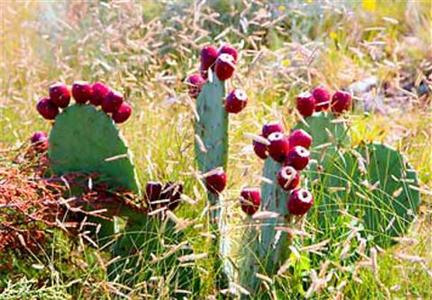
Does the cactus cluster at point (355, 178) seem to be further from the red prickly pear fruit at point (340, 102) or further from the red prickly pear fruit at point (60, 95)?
the red prickly pear fruit at point (60, 95)

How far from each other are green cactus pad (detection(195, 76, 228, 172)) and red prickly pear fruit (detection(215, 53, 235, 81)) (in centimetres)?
4

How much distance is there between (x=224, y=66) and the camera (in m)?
2.71

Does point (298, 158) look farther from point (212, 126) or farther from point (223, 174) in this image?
point (212, 126)

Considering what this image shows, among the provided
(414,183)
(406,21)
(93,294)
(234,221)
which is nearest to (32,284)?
(93,294)

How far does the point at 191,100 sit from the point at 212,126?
97 millimetres

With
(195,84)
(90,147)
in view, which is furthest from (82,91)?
(195,84)

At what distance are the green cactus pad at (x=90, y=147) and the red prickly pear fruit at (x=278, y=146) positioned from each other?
551mm

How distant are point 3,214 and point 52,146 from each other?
376mm

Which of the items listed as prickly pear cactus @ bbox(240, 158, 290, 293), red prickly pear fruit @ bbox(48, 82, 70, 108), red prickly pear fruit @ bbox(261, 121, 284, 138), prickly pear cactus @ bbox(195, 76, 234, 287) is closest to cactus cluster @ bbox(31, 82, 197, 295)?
red prickly pear fruit @ bbox(48, 82, 70, 108)

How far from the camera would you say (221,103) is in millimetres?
2777

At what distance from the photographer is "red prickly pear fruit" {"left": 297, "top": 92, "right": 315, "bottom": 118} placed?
2746 mm

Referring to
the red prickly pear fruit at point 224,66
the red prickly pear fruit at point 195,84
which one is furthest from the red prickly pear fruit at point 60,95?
the red prickly pear fruit at point 224,66

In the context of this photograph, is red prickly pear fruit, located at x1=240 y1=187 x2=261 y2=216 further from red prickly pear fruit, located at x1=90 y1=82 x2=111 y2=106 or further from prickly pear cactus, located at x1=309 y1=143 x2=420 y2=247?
red prickly pear fruit, located at x1=90 y1=82 x2=111 y2=106

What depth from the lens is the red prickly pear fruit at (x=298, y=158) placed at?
2.41 m
